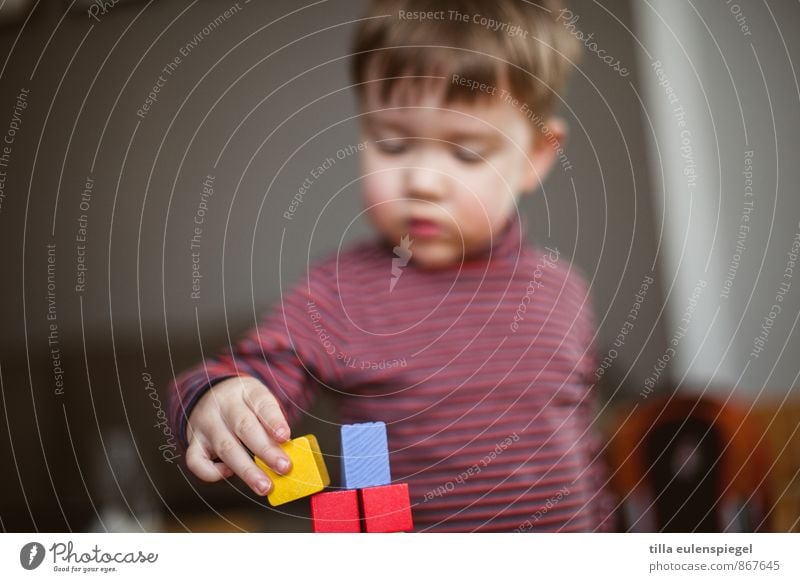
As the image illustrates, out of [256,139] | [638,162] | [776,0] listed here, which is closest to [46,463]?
[256,139]

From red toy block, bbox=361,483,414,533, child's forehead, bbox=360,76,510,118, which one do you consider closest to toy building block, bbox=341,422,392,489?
red toy block, bbox=361,483,414,533

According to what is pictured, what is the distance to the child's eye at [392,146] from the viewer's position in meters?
0.68

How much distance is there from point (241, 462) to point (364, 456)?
96 mm

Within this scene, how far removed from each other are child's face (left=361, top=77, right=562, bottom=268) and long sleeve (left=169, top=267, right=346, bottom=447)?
8 cm

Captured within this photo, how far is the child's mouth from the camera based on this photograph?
0.68m

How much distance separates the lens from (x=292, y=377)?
0.69 meters

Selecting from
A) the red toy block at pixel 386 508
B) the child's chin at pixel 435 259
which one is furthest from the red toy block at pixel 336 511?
the child's chin at pixel 435 259

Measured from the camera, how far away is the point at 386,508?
2.21 feet

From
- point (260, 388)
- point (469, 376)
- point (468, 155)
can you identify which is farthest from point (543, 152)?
point (260, 388)

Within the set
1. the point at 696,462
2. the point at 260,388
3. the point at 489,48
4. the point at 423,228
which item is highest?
the point at 489,48

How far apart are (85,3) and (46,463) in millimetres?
399

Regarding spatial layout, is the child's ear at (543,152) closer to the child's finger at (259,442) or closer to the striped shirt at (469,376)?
the striped shirt at (469,376)

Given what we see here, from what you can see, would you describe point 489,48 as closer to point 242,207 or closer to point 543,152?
point 543,152

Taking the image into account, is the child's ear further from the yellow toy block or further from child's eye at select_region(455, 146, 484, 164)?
the yellow toy block
